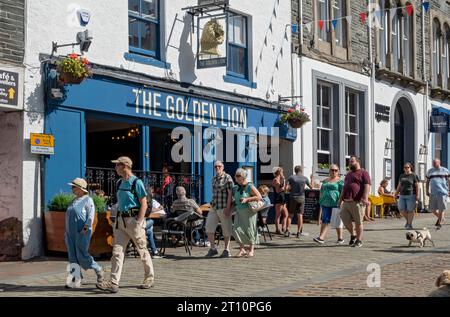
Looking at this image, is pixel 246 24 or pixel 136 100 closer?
pixel 136 100

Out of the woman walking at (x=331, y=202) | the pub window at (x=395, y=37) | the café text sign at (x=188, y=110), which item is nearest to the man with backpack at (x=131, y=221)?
the café text sign at (x=188, y=110)

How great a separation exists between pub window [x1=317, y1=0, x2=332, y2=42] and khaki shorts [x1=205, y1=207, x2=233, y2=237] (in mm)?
10606

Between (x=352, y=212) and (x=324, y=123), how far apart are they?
835cm

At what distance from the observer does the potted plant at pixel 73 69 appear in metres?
12.4

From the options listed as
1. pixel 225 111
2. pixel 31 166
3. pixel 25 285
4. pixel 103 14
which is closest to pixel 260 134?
pixel 225 111

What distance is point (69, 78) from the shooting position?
41.0 ft

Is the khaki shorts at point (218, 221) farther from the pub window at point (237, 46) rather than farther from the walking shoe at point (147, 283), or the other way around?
the pub window at point (237, 46)

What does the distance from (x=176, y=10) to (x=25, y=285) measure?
8.33 metres

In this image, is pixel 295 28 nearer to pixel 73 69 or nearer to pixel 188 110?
pixel 188 110

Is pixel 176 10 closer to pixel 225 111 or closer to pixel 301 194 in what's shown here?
pixel 225 111

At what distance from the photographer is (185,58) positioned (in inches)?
634

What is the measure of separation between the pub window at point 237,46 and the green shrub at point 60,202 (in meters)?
6.58

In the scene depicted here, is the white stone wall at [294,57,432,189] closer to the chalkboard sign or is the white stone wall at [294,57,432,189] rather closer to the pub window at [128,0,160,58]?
the chalkboard sign

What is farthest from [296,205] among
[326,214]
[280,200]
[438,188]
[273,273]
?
[273,273]
